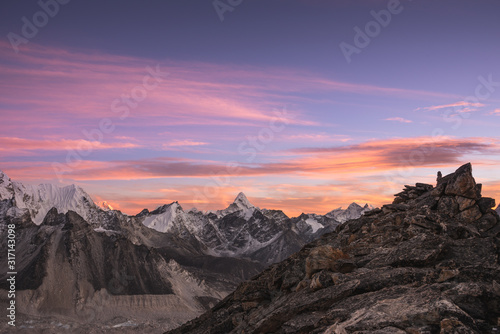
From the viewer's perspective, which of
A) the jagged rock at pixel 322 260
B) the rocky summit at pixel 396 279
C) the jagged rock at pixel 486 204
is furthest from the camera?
the jagged rock at pixel 486 204

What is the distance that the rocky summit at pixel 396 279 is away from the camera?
72.5ft

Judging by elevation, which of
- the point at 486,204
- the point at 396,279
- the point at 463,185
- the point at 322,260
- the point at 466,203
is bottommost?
the point at 396,279

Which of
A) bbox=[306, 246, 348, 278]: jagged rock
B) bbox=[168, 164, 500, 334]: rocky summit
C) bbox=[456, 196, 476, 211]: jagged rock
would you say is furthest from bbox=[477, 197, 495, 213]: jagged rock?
bbox=[306, 246, 348, 278]: jagged rock

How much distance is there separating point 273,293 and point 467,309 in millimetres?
16155

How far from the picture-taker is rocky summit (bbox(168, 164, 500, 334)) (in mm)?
22097

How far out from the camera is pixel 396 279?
26750mm

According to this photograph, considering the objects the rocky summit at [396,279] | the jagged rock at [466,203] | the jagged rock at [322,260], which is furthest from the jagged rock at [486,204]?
the jagged rock at [322,260]

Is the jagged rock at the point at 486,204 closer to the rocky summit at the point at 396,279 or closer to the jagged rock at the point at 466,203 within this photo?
the rocky summit at the point at 396,279

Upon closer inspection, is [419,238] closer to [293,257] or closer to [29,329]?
[293,257]

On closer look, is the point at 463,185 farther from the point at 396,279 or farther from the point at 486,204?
the point at 396,279

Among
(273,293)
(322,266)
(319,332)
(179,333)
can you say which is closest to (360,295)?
(319,332)

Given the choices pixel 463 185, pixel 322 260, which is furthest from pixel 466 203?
pixel 322 260

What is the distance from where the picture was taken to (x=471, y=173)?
116 ft

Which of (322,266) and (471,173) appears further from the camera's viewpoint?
(471,173)
